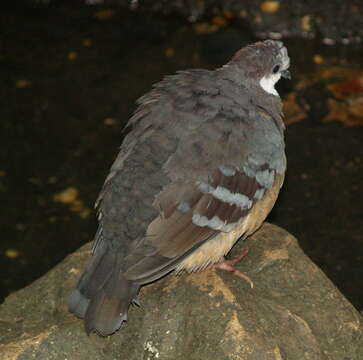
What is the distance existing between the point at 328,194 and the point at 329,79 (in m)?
1.68

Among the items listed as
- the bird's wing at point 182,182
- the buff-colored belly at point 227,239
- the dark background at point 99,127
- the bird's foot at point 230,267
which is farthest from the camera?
the dark background at point 99,127

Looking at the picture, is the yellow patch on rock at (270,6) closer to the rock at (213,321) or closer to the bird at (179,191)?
the bird at (179,191)

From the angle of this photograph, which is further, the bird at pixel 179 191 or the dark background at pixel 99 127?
the dark background at pixel 99 127

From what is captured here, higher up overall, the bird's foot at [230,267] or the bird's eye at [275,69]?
the bird's eye at [275,69]

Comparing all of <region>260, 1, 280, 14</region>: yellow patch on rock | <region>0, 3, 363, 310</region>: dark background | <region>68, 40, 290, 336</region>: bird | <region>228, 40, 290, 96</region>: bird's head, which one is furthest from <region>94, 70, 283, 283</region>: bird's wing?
<region>260, 1, 280, 14</region>: yellow patch on rock

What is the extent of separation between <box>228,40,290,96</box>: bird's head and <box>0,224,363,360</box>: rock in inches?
43.2

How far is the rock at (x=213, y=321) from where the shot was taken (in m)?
3.96

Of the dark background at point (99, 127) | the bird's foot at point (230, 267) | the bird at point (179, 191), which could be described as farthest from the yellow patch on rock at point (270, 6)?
the bird's foot at point (230, 267)

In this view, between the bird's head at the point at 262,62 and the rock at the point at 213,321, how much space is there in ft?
3.60

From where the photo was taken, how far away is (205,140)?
4.29 metres

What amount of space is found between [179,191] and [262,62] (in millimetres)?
1243

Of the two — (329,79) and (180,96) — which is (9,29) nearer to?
(329,79)

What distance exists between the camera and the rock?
3963mm

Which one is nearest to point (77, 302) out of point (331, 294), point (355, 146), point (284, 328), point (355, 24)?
point (284, 328)
